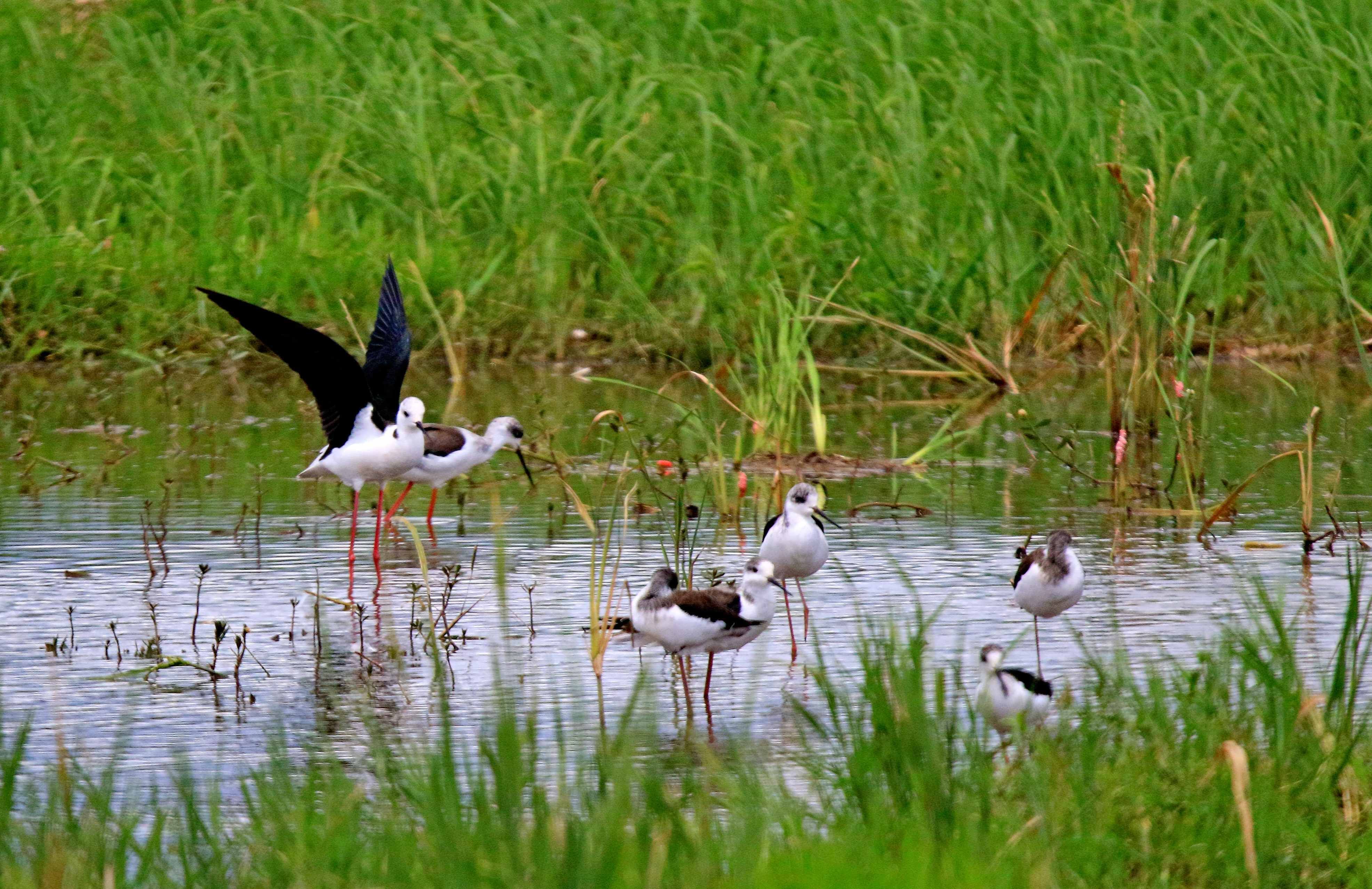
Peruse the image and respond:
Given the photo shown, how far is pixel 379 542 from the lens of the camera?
28.2ft

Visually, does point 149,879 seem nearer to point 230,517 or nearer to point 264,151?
point 230,517

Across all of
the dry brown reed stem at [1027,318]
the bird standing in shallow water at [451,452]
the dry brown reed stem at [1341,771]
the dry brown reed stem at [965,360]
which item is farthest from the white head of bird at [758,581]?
the dry brown reed stem at [1027,318]

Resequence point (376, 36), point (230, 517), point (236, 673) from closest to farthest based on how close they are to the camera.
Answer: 1. point (236, 673)
2. point (230, 517)
3. point (376, 36)

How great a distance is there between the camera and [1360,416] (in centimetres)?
1086

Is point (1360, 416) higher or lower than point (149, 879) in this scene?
higher

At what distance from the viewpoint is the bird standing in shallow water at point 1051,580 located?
248 inches

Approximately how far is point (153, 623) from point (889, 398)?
6036 millimetres

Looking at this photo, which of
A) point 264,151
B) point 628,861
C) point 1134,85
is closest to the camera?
point 628,861

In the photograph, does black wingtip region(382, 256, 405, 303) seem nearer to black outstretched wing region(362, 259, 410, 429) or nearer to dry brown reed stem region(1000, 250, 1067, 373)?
black outstretched wing region(362, 259, 410, 429)

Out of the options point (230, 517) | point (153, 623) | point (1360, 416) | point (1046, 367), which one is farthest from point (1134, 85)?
point (153, 623)

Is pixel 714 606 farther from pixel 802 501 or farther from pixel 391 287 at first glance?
pixel 391 287

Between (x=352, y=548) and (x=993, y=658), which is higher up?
(x=352, y=548)

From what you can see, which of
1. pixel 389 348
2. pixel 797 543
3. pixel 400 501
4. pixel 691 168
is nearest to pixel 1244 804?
pixel 797 543

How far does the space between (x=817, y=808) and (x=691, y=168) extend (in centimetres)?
879
